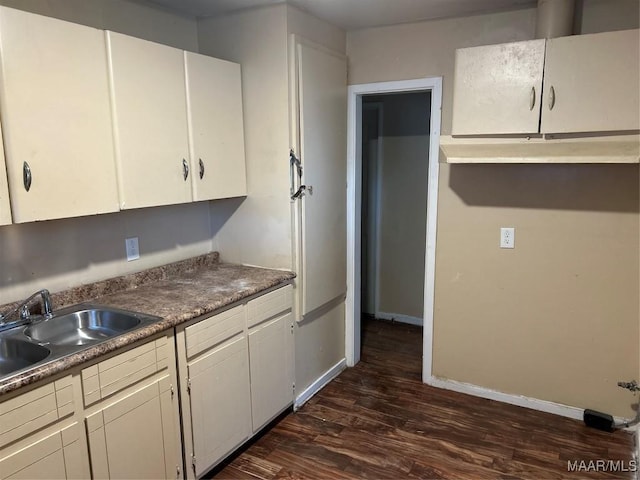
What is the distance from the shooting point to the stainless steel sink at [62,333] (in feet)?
5.57

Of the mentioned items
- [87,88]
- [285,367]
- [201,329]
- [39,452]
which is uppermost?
[87,88]

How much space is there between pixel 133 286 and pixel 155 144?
766mm

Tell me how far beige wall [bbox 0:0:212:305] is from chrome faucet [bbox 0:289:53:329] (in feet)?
0.29

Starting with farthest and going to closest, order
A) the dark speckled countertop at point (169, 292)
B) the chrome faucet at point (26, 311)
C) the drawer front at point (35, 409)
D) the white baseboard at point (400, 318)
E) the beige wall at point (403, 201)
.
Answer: the white baseboard at point (400, 318)
the beige wall at point (403, 201)
the chrome faucet at point (26, 311)
the dark speckled countertop at point (169, 292)
the drawer front at point (35, 409)

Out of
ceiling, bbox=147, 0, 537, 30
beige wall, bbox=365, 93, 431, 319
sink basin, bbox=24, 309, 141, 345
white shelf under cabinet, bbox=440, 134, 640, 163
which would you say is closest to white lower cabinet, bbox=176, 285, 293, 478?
sink basin, bbox=24, 309, 141, 345

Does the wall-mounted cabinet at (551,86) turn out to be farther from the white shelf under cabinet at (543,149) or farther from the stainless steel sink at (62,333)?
the stainless steel sink at (62,333)

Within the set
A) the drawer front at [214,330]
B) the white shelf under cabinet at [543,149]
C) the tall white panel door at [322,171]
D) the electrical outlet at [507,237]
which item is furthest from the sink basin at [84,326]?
the electrical outlet at [507,237]

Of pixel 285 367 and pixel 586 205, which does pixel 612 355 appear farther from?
pixel 285 367

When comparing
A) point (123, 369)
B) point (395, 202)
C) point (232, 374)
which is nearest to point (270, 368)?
point (232, 374)

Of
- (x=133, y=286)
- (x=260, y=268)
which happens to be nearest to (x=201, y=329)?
(x=133, y=286)

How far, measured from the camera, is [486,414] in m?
2.86

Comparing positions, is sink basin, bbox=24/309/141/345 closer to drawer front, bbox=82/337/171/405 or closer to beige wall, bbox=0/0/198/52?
drawer front, bbox=82/337/171/405

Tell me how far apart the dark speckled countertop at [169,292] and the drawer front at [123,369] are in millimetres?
61

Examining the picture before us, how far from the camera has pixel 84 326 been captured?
2.09 metres
